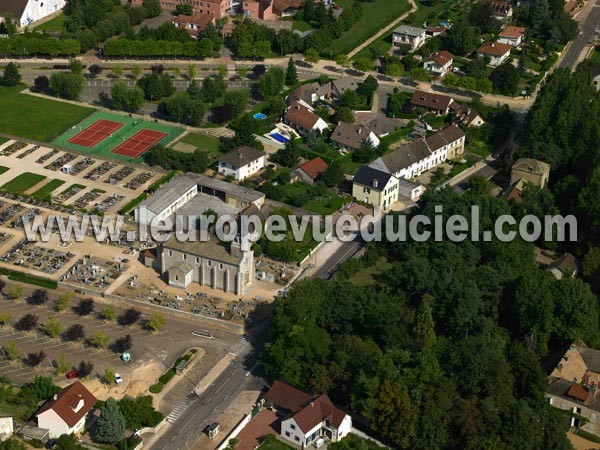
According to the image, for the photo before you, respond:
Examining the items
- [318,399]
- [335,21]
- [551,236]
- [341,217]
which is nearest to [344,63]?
[335,21]

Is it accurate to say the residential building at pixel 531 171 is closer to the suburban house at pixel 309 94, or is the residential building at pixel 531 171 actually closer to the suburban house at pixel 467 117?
the suburban house at pixel 467 117

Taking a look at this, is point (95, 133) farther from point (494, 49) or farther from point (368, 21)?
point (494, 49)

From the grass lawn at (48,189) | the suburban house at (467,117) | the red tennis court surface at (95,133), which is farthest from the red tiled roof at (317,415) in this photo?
the suburban house at (467,117)

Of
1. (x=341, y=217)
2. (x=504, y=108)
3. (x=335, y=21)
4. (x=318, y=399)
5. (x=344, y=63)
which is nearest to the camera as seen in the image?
(x=318, y=399)

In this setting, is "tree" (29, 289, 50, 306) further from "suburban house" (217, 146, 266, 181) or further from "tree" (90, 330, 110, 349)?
"suburban house" (217, 146, 266, 181)

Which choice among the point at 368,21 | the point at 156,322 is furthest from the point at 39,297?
the point at 368,21

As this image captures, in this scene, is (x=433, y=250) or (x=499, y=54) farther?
(x=499, y=54)

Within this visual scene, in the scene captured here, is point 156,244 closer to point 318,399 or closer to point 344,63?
point 318,399

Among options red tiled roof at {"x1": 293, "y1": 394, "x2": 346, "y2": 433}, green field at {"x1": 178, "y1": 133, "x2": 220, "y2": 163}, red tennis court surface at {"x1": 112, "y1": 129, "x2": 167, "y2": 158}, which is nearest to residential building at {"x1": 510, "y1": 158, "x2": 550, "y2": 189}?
green field at {"x1": 178, "y1": 133, "x2": 220, "y2": 163}
